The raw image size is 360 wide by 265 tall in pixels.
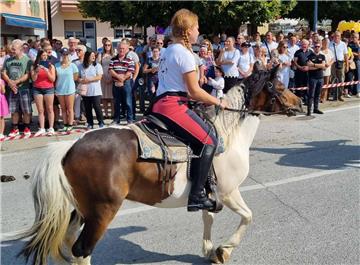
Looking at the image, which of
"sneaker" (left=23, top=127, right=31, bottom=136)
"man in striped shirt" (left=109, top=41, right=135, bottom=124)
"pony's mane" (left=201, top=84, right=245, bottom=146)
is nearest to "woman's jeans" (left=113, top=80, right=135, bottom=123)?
"man in striped shirt" (left=109, top=41, right=135, bottom=124)

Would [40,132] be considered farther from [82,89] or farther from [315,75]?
[315,75]

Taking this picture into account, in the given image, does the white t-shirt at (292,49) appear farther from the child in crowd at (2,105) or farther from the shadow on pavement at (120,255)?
the shadow on pavement at (120,255)

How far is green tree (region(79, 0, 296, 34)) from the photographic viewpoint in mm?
17000

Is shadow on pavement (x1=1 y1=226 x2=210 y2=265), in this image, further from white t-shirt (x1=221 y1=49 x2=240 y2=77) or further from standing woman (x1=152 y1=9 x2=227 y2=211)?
white t-shirt (x1=221 y1=49 x2=240 y2=77)

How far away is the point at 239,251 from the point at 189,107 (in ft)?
5.25

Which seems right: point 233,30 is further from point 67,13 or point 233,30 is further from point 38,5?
point 67,13

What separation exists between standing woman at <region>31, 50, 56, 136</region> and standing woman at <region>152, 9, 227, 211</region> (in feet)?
21.4

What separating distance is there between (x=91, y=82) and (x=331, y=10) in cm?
2396

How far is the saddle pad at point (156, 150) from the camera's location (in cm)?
407

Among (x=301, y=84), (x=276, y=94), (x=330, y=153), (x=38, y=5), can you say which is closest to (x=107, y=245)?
(x=276, y=94)

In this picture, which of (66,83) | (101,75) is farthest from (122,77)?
(66,83)

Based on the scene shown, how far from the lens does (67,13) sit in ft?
129

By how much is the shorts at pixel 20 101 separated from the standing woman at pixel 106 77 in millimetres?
2040

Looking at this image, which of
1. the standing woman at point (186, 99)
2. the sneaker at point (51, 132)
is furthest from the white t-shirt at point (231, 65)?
the standing woman at point (186, 99)
